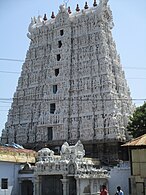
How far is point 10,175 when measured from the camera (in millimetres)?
33125

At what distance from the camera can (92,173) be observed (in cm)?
3062

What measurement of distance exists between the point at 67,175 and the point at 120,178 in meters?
6.20

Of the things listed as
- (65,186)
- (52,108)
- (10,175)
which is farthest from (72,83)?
(65,186)

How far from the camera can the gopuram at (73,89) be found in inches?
1687

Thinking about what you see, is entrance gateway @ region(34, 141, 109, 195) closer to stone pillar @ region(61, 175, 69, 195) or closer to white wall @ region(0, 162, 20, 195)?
stone pillar @ region(61, 175, 69, 195)

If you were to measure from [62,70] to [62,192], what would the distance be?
2015cm

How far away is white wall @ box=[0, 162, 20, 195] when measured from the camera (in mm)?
32469

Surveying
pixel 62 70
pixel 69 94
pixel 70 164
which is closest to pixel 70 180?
pixel 70 164

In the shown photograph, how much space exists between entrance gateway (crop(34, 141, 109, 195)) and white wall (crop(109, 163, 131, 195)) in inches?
32.1

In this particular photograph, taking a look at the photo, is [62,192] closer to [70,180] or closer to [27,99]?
[70,180]

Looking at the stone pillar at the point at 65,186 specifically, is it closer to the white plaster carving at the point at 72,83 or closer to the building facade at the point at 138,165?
the building facade at the point at 138,165

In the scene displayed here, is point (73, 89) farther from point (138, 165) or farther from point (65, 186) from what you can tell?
point (138, 165)

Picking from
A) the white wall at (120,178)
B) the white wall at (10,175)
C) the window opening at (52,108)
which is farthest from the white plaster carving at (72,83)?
the white wall at (10,175)

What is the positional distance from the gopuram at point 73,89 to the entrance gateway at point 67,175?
31.1ft
